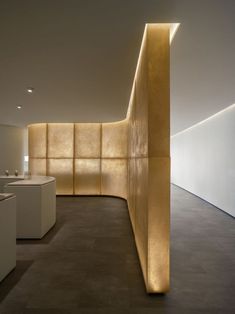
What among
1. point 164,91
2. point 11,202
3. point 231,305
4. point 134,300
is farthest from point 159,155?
point 11,202

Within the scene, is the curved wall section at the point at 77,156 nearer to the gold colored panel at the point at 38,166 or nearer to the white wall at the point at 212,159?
the gold colored panel at the point at 38,166

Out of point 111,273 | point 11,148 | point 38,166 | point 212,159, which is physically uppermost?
point 11,148

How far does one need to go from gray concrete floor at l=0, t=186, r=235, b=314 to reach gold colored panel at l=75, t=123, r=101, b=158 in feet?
13.5

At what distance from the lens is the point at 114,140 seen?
9.26m

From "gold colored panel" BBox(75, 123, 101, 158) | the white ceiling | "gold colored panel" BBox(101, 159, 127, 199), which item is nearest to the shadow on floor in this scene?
the white ceiling

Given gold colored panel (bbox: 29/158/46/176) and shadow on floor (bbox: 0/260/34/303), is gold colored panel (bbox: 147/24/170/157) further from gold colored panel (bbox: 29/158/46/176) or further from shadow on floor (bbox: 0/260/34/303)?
gold colored panel (bbox: 29/158/46/176)

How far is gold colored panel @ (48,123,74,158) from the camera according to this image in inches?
374

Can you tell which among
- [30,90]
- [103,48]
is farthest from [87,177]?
[103,48]

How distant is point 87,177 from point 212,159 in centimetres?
484

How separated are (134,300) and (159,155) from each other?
1.67 meters

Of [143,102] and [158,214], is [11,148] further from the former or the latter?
[158,214]

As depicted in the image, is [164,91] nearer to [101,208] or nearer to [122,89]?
[122,89]

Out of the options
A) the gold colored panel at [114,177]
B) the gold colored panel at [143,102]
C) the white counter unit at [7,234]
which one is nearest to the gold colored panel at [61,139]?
the gold colored panel at [114,177]

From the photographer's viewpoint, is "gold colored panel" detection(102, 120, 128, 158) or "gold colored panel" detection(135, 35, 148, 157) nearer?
"gold colored panel" detection(135, 35, 148, 157)
